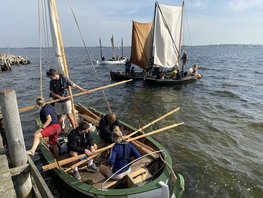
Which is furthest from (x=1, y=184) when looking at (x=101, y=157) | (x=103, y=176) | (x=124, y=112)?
(x=124, y=112)

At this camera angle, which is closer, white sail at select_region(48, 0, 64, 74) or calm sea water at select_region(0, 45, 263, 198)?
calm sea water at select_region(0, 45, 263, 198)

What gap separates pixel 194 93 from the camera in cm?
2564

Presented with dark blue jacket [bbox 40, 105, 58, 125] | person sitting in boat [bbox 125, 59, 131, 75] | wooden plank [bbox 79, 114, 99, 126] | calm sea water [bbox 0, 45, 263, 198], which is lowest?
calm sea water [bbox 0, 45, 263, 198]

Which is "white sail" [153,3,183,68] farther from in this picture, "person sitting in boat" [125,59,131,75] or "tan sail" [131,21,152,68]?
"person sitting in boat" [125,59,131,75]

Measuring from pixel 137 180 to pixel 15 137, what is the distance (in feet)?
13.2

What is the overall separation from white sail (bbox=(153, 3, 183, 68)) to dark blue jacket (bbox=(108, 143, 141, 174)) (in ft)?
79.7

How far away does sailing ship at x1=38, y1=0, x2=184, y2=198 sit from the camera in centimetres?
649

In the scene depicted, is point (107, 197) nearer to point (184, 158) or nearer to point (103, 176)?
point (103, 176)

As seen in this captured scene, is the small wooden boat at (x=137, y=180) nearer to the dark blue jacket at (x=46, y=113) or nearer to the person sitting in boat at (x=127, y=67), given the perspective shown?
the dark blue jacket at (x=46, y=113)

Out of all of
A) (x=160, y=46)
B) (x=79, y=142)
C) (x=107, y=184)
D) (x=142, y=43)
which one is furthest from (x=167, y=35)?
(x=107, y=184)

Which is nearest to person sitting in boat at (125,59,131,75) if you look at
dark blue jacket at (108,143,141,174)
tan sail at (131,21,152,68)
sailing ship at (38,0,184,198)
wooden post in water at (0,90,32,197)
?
tan sail at (131,21,152,68)

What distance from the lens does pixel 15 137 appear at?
5148mm

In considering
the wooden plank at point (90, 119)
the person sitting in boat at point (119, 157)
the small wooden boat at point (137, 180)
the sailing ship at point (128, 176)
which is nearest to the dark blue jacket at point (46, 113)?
the sailing ship at point (128, 176)

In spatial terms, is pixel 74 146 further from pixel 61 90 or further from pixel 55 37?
pixel 55 37
